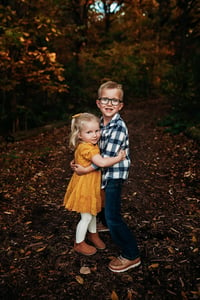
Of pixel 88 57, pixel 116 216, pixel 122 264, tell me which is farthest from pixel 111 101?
pixel 88 57

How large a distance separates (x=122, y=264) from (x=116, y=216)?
55cm

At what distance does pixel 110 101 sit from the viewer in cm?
258

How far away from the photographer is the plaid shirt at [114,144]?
8.21 ft

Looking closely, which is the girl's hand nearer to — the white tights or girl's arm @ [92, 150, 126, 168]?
girl's arm @ [92, 150, 126, 168]

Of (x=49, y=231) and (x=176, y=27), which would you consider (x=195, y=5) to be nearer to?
(x=176, y=27)

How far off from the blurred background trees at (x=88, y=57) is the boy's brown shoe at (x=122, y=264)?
4.25 m

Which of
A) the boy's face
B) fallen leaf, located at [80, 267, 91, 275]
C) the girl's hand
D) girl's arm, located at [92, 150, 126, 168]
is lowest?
fallen leaf, located at [80, 267, 91, 275]

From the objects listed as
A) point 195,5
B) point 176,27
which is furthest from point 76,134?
point 176,27

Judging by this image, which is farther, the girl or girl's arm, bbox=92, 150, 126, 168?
the girl

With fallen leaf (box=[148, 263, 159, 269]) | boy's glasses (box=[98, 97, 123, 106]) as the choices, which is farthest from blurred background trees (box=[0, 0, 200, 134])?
fallen leaf (box=[148, 263, 159, 269])

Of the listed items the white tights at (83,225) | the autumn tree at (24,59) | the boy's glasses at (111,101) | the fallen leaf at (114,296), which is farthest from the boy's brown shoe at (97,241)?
the autumn tree at (24,59)

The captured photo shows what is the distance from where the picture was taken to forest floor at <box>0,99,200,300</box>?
8.52 ft

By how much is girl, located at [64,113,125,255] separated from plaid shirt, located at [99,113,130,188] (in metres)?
0.06

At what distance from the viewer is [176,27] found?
15.0 m
